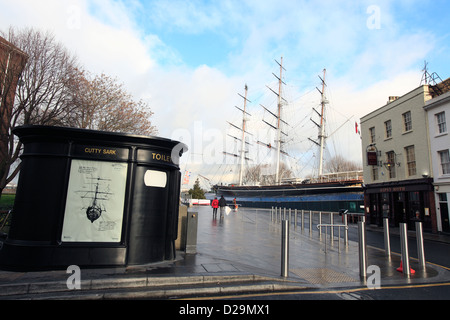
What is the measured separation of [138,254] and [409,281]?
252 inches

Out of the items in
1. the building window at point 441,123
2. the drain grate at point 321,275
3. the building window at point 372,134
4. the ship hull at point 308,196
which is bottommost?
the drain grate at point 321,275

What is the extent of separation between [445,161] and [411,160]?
2.78 metres

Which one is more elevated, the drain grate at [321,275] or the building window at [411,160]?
the building window at [411,160]

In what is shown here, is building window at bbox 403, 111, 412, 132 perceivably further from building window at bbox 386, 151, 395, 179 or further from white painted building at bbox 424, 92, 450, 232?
building window at bbox 386, 151, 395, 179

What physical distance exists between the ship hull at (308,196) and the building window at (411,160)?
1777cm

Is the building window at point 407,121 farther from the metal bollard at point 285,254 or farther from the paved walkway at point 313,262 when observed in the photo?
the metal bollard at point 285,254

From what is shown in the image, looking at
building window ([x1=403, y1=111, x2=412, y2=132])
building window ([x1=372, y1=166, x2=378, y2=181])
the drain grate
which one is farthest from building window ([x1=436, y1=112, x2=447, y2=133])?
the drain grate

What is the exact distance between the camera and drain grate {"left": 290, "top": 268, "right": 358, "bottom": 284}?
19.7ft

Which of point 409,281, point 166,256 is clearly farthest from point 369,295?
point 166,256

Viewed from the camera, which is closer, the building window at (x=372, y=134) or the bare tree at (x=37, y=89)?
the bare tree at (x=37, y=89)

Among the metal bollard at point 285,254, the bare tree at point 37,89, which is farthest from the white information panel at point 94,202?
the bare tree at point 37,89

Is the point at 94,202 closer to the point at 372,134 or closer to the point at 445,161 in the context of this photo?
the point at 445,161

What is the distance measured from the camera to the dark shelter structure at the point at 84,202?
5883 mm

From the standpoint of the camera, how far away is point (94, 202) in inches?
249
